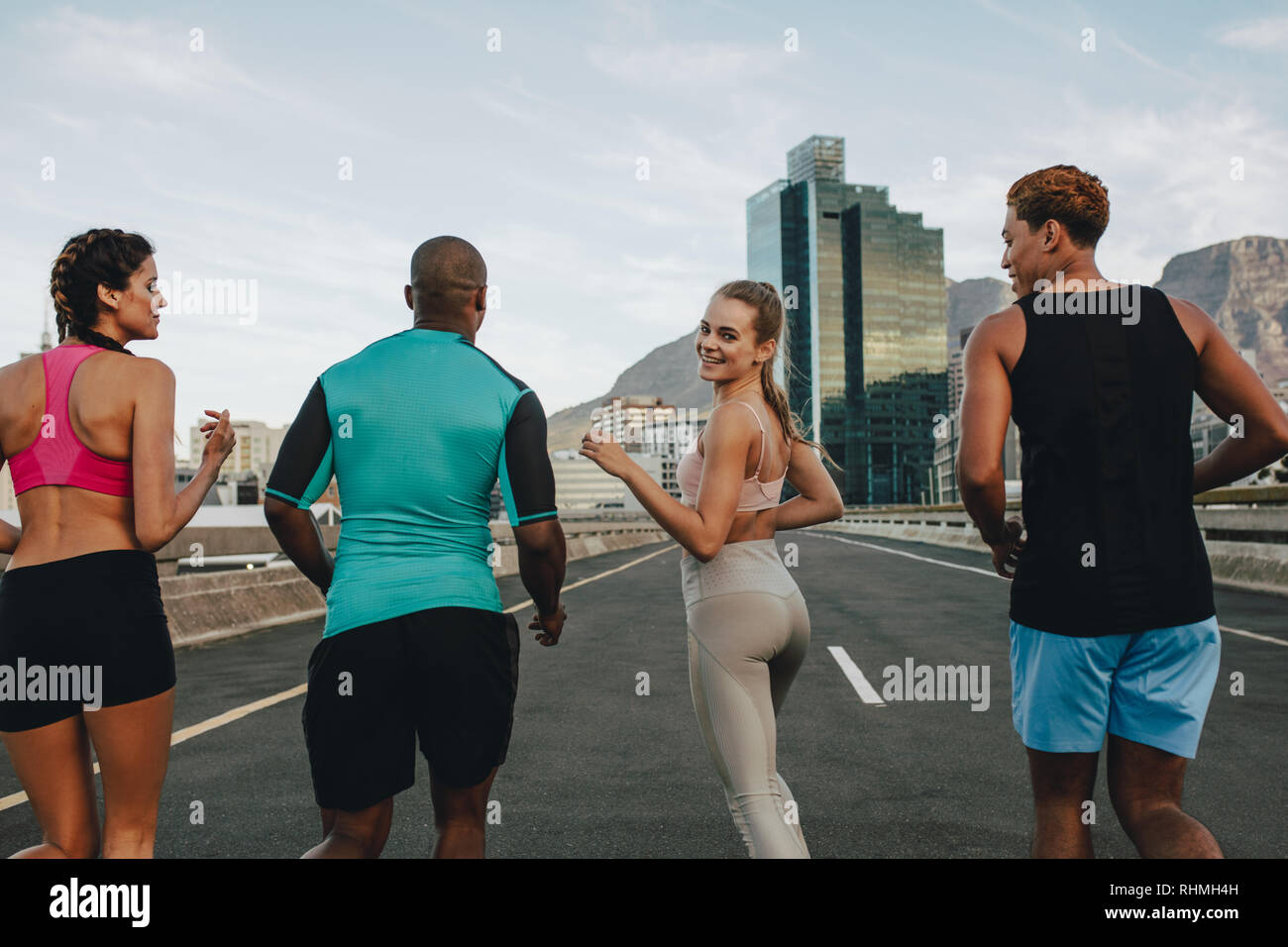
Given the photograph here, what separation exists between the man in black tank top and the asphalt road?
1892mm

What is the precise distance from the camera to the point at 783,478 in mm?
3240

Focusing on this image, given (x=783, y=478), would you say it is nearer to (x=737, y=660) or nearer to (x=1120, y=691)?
(x=737, y=660)

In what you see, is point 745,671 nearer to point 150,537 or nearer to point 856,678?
point 150,537

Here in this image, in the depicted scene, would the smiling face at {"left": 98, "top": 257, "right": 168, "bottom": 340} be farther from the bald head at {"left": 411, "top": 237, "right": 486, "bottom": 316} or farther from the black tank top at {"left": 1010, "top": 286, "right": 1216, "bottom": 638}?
the black tank top at {"left": 1010, "top": 286, "right": 1216, "bottom": 638}

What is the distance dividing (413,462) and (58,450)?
975 mm

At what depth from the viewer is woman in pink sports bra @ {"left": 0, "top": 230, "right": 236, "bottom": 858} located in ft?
8.82

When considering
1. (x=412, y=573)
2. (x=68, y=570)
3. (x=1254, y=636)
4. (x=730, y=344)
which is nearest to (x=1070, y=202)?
(x=730, y=344)

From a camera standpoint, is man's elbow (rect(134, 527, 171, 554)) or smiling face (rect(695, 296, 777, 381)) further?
smiling face (rect(695, 296, 777, 381))

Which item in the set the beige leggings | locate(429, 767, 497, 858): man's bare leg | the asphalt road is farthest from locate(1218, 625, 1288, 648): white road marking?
locate(429, 767, 497, 858): man's bare leg

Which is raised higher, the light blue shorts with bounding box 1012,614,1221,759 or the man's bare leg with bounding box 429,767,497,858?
the light blue shorts with bounding box 1012,614,1221,759

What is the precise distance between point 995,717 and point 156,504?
6.02 m

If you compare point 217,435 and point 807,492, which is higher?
point 217,435

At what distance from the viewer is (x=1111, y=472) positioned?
2553 millimetres
